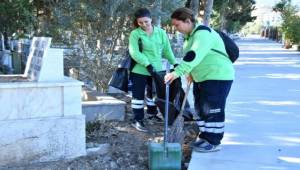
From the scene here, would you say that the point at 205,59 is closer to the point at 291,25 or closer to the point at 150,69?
the point at 150,69

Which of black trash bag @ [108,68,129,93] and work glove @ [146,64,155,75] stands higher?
work glove @ [146,64,155,75]

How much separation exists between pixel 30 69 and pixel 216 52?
2032 millimetres

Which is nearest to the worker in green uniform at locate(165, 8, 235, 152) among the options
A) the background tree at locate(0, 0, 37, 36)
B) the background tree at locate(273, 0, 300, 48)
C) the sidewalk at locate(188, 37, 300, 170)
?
the sidewalk at locate(188, 37, 300, 170)

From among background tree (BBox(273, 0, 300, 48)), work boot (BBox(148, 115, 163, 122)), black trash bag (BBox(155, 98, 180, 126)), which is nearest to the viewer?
black trash bag (BBox(155, 98, 180, 126))

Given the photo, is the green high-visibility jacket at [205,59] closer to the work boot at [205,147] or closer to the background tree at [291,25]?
the work boot at [205,147]

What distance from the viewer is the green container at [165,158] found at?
185 inches

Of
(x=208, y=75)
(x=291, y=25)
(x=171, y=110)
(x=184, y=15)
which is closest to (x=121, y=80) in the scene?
(x=171, y=110)

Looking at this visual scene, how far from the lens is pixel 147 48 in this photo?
611cm

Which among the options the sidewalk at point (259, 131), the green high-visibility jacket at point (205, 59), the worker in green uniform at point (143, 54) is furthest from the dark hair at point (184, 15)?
the sidewalk at point (259, 131)

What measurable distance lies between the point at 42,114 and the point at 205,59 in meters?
1.82

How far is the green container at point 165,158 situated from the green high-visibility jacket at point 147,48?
1.54 meters

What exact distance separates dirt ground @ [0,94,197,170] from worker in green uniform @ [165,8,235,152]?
1.18ft

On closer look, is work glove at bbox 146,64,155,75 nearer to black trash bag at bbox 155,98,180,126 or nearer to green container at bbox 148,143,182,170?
black trash bag at bbox 155,98,180,126

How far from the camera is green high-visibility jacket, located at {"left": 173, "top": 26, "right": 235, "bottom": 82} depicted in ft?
15.8
